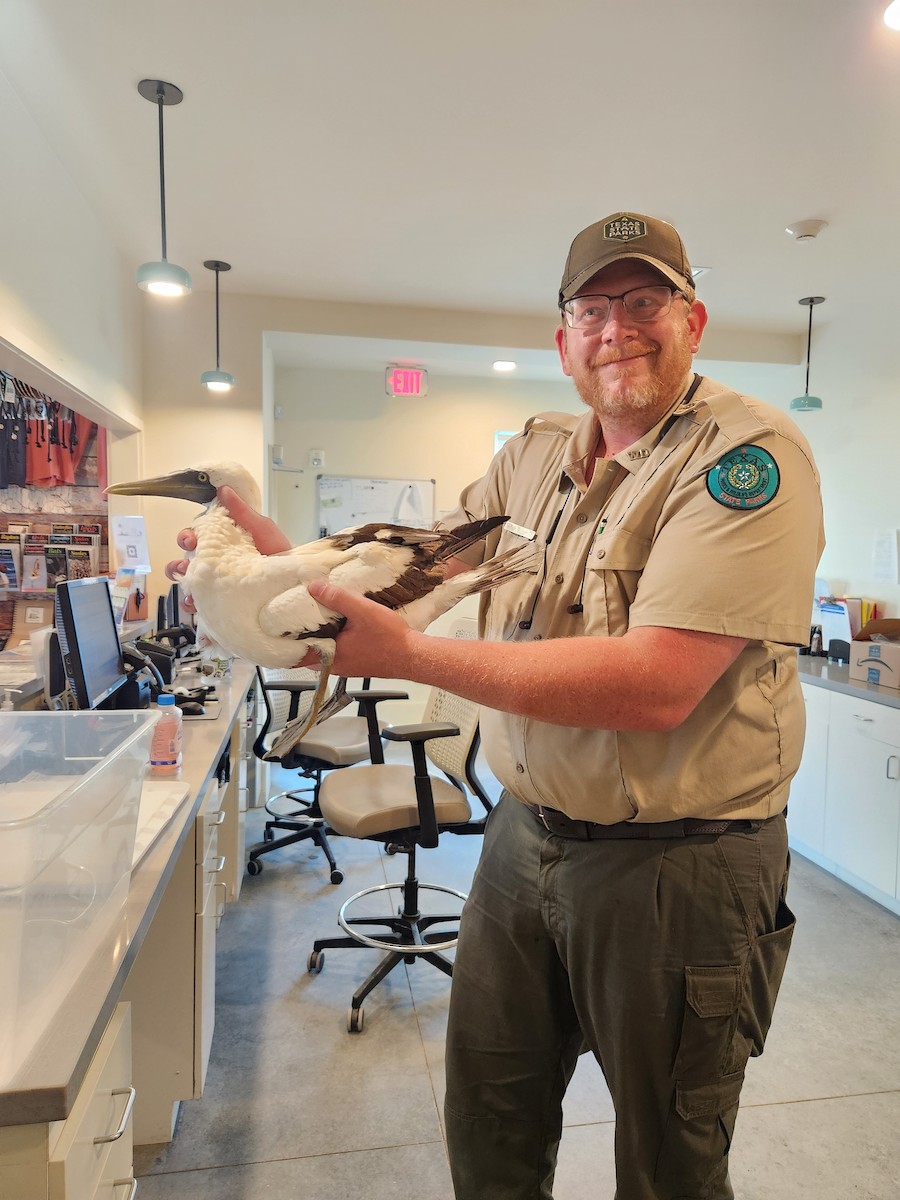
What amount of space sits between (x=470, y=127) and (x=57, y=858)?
96.5 inches

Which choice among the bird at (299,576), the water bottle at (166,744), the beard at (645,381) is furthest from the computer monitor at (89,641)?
the beard at (645,381)

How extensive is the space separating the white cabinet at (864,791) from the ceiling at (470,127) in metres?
2.09

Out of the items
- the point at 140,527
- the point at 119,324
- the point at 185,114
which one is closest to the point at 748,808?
the point at 185,114

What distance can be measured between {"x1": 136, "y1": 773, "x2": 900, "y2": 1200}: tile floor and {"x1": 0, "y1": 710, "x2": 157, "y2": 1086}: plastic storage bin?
1.07 meters

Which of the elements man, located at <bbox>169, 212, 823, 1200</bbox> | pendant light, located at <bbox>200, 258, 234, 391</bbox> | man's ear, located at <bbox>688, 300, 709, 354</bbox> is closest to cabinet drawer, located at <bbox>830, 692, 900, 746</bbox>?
man, located at <bbox>169, 212, 823, 1200</bbox>

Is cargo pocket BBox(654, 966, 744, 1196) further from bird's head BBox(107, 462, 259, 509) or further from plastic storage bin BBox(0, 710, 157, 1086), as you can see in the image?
bird's head BBox(107, 462, 259, 509)

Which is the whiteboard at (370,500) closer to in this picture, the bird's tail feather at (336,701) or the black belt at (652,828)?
the bird's tail feather at (336,701)

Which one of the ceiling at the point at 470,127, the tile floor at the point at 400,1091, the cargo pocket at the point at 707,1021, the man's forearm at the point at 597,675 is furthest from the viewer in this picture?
the ceiling at the point at 470,127

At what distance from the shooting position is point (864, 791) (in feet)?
10.1

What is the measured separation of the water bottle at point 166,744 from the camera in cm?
180

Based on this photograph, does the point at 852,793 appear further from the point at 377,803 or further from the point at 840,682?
the point at 377,803

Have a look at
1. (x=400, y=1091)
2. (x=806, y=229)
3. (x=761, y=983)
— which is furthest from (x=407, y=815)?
(x=806, y=229)

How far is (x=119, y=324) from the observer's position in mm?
3379

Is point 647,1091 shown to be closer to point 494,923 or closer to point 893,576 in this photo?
point 494,923
